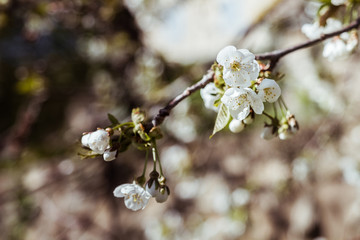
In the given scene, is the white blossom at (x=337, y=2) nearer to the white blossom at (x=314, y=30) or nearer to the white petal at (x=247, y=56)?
the white blossom at (x=314, y=30)

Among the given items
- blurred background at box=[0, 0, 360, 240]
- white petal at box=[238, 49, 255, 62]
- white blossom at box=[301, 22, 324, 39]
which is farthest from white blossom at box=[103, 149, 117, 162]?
blurred background at box=[0, 0, 360, 240]

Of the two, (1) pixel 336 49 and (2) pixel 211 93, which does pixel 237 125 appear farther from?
(1) pixel 336 49

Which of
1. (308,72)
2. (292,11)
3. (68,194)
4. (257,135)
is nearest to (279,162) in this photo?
(257,135)

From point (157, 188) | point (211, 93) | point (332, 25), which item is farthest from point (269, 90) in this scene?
point (332, 25)

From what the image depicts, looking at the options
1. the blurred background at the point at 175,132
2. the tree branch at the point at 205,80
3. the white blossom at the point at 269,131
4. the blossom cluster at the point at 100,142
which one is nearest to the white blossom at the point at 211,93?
the tree branch at the point at 205,80

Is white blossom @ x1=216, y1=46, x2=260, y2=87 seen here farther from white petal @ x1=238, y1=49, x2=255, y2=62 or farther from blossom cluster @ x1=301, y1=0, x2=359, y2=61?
blossom cluster @ x1=301, y1=0, x2=359, y2=61

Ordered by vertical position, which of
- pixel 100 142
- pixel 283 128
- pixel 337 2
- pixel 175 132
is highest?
pixel 100 142
